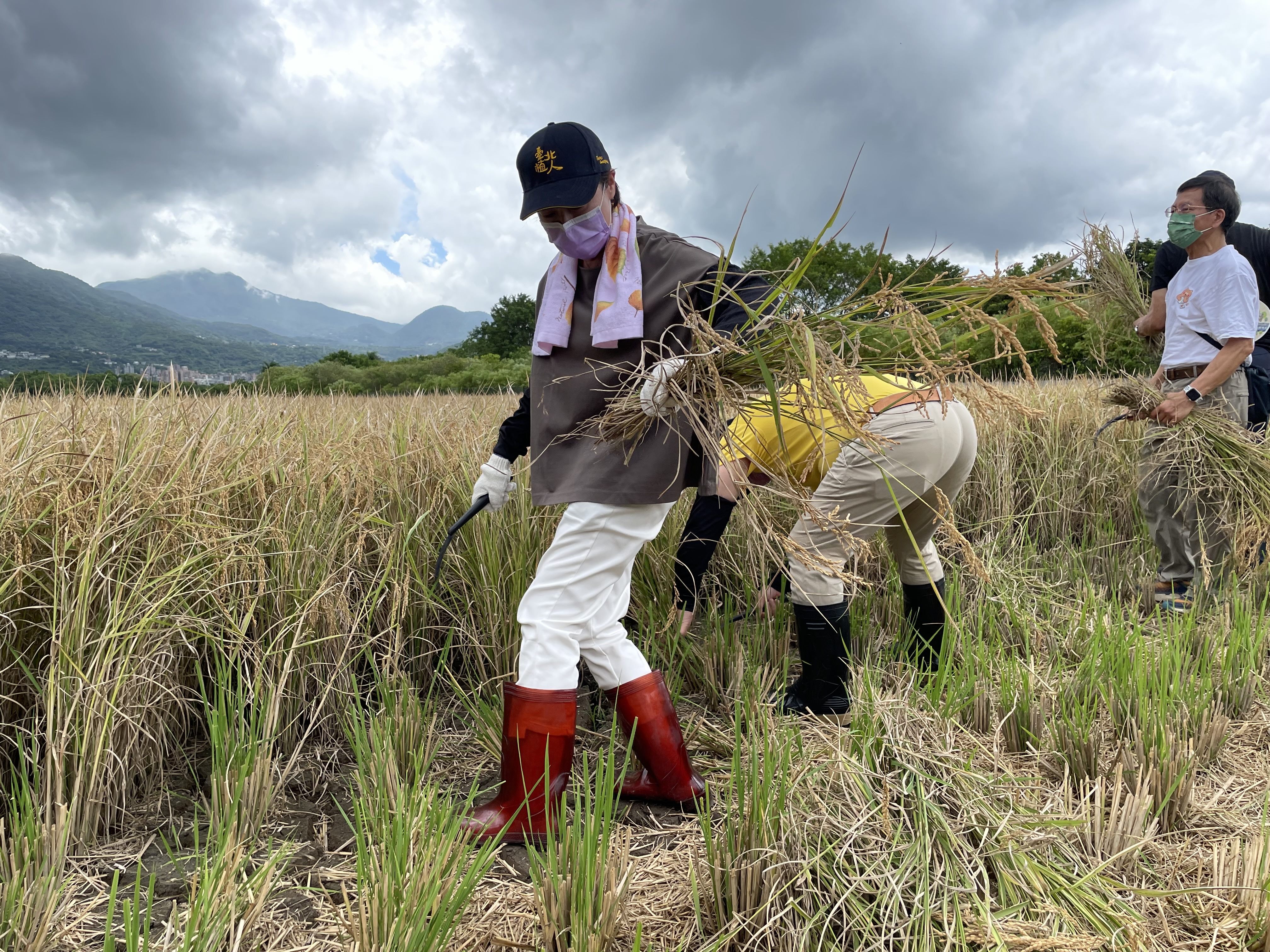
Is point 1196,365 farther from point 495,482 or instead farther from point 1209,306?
point 495,482

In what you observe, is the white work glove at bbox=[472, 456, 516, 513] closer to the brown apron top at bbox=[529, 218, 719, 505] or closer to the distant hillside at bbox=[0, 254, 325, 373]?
the brown apron top at bbox=[529, 218, 719, 505]

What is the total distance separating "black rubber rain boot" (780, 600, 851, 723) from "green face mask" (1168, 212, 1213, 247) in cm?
233

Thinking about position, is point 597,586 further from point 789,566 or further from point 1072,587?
point 1072,587

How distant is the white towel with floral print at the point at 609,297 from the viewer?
152cm

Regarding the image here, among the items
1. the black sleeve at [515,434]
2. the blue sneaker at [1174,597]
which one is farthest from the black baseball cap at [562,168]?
the blue sneaker at [1174,597]

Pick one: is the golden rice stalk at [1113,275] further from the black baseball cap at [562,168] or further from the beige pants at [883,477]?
the black baseball cap at [562,168]

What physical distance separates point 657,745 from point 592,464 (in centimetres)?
67

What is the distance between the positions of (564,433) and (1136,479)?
3656 mm

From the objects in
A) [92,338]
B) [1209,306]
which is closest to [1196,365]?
[1209,306]

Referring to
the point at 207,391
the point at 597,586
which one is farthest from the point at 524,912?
the point at 207,391

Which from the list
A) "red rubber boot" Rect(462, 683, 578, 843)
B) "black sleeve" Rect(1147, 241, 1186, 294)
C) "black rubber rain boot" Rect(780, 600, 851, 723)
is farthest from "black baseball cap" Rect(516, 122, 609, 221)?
"black sleeve" Rect(1147, 241, 1186, 294)

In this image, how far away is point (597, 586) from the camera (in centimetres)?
159

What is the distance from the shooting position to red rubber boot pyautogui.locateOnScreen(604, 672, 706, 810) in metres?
1.65

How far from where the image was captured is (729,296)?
1446mm
